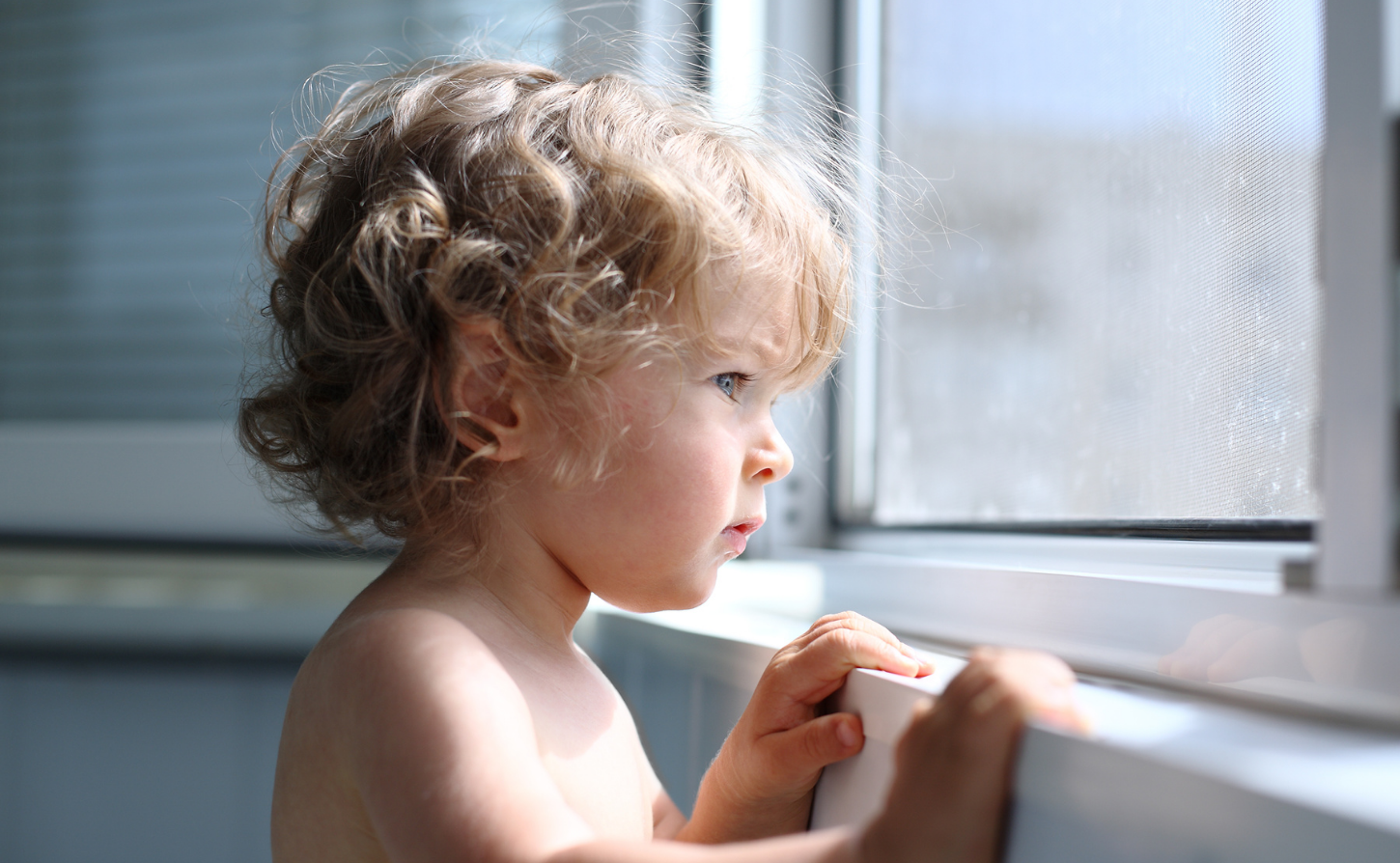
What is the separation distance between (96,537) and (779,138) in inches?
37.6

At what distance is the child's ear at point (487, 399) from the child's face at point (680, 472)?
0.12 feet

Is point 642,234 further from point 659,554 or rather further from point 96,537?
point 96,537

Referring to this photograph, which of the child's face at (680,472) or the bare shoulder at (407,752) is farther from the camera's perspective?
the child's face at (680,472)

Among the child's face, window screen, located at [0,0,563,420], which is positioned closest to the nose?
the child's face

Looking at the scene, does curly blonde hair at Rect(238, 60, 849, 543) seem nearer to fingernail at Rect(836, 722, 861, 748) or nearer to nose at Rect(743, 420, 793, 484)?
nose at Rect(743, 420, 793, 484)

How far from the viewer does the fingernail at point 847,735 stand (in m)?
0.47

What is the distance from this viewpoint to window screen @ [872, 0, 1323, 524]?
451 millimetres

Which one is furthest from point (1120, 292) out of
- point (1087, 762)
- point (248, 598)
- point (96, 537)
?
point (96, 537)

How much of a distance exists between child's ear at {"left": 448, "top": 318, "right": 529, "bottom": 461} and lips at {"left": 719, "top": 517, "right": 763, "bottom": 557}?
0.45 feet

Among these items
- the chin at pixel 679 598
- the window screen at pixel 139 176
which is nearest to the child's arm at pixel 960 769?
the chin at pixel 679 598

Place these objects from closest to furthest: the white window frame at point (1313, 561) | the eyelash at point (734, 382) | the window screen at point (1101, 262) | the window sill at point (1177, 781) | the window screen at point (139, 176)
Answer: the window sill at point (1177, 781) < the white window frame at point (1313, 561) < the window screen at point (1101, 262) < the eyelash at point (734, 382) < the window screen at point (139, 176)

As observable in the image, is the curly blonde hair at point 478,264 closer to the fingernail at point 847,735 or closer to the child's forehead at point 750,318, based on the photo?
the child's forehead at point 750,318

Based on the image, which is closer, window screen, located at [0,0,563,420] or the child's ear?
the child's ear

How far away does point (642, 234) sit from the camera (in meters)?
0.52
